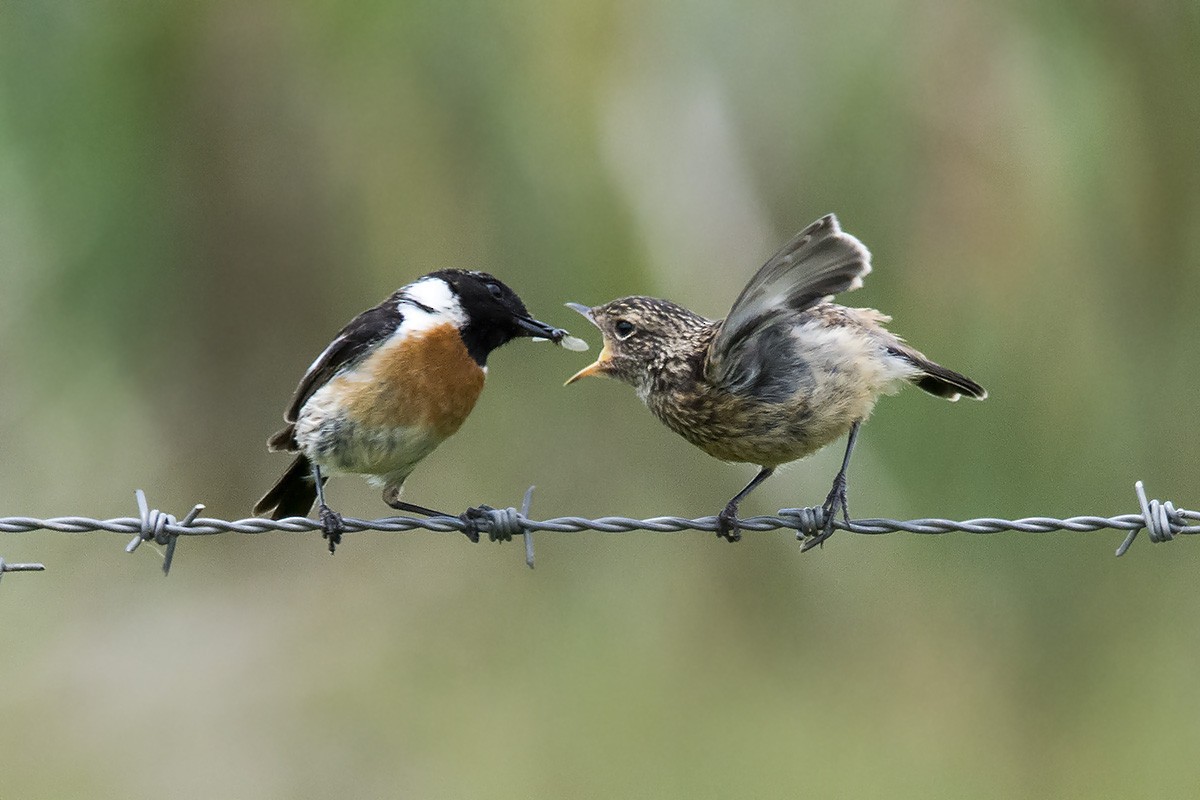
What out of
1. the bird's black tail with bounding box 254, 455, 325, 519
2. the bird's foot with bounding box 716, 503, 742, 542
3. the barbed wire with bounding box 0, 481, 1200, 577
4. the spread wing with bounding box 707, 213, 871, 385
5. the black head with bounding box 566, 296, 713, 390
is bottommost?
the barbed wire with bounding box 0, 481, 1200, 577

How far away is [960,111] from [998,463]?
6.78 ft

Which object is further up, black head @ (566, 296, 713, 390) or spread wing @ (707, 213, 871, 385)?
black head @ (566, 296, 713, 390)

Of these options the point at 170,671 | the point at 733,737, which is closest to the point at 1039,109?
the point at 733,737

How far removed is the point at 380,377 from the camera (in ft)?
18.7

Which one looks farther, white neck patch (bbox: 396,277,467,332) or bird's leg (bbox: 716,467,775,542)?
white neck patch (bbox: 396,277,467,332)

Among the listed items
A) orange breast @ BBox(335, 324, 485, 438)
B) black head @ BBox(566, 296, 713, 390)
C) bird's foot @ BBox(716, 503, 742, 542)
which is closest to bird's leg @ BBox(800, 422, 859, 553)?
bird's foot @ BBox(716, 503, 742, 542)

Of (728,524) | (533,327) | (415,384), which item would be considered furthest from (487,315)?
(728,524)

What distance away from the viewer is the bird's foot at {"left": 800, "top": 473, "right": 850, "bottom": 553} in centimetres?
510

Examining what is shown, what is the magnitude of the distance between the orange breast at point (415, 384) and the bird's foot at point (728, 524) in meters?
1.22

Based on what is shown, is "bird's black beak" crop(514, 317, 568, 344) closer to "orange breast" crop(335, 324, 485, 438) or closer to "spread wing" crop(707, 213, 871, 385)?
"orange breast" crop(335, 324, 485, 438)

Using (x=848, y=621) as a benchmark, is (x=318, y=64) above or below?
above

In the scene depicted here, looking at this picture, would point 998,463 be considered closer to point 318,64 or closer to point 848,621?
point 848,621

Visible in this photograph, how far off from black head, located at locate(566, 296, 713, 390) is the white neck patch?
21.2 inches

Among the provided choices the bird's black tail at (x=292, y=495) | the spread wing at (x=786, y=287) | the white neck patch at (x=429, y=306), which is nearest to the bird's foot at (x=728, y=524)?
the spread wing at (x=786, y=287)
